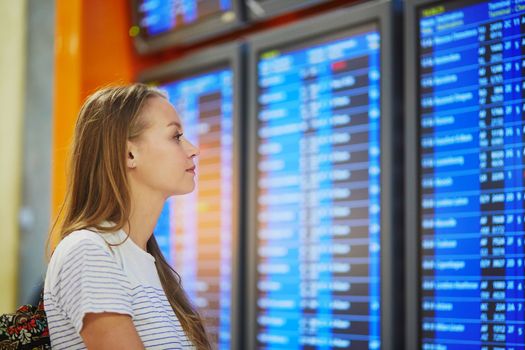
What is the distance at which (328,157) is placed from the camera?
2621mm

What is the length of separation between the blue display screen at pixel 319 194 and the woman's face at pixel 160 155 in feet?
2.58

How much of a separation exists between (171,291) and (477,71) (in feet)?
3.57

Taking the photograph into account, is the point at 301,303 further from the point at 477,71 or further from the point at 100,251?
the point at 100,251

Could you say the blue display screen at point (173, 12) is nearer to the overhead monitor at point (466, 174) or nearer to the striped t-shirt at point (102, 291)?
the overhead monitor at point (466, 174)

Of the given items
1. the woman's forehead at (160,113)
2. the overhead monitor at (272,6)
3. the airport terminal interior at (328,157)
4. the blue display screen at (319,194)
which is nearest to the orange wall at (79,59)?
the airport terminal interior at (328,157)

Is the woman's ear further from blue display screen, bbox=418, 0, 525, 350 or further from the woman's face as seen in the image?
blue display screen, bbox=418, 0, 525, 350

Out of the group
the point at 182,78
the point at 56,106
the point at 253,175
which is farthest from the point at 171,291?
the point at 56,106

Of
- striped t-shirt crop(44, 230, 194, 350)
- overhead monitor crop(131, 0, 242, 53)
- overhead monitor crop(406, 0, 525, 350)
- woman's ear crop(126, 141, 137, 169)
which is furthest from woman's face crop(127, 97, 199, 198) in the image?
overhead monitor crop(131, 0, 242, 53)

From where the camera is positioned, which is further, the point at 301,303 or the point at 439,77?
the point at 301,303

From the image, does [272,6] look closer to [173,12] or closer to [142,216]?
[173,12]

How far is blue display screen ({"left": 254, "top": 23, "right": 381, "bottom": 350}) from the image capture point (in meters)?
2.47

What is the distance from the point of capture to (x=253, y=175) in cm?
286

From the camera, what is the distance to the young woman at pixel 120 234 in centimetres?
155

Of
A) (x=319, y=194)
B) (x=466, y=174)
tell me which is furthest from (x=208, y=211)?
(x=466, y=174)
